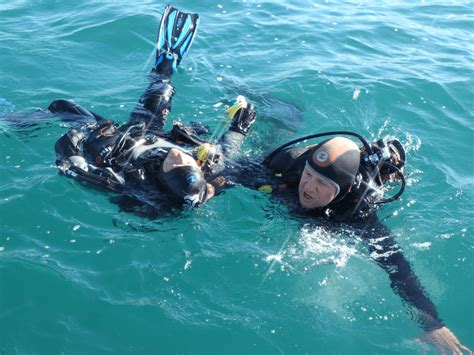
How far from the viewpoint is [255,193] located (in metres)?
5.62

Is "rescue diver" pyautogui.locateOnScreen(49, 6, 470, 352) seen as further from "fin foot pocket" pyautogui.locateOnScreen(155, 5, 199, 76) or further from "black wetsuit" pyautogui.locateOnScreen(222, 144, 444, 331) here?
"fin foot pocket" pyautogui.locateOnScreen(155, 5, 199, 76)

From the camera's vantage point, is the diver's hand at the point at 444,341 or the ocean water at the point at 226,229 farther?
the ocean water at the point at 226,229

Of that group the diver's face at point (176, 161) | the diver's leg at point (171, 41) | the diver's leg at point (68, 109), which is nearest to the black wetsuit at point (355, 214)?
the diver's face at point (176, 161)

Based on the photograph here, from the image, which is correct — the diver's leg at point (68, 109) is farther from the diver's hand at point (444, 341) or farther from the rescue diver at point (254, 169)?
the diver's hand at point (444, 341)

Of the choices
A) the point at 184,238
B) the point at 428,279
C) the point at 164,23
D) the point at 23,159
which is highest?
the point at 164,23

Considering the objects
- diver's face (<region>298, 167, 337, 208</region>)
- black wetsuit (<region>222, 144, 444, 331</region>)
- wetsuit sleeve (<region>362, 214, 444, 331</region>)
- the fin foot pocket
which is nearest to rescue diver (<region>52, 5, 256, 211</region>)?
black wetsuit (<region>222, 144, 444, 331</region>)

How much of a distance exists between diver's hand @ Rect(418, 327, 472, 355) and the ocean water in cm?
21

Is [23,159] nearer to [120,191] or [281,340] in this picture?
[120,191]

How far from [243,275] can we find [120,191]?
60.0 inches

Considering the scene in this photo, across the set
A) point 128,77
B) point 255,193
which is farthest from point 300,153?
point 128,77

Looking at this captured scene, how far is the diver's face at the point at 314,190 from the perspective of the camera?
464cm

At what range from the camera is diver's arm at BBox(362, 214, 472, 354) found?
4070mm

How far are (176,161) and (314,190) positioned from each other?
142 cm

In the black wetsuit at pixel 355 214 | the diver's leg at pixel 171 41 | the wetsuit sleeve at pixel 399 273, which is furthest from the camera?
the diver's leg at pixel 171 41
